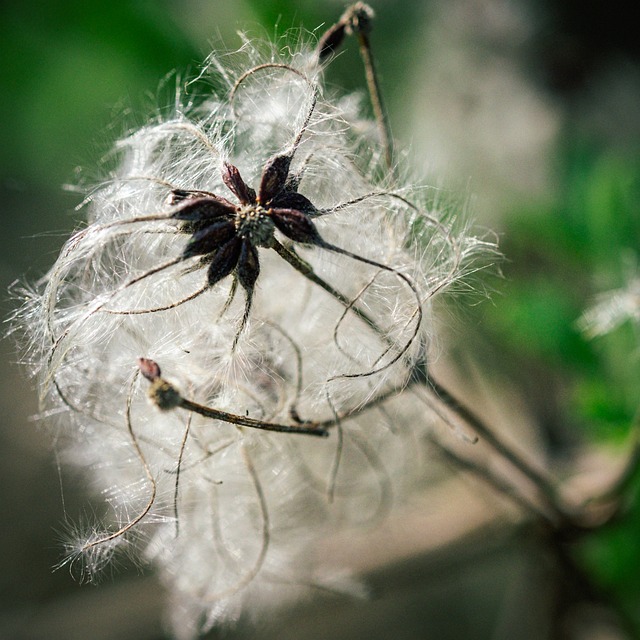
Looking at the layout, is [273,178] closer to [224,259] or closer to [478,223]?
[224,259]

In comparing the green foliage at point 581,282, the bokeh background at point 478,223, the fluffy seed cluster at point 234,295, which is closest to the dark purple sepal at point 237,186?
the fluffy seed cluster at point 234,295

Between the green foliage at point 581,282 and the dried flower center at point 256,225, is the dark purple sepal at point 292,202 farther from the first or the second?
the green foliage at point 581,282

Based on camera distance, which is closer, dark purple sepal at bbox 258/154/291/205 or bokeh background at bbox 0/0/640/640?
dark purple sepal at bbox 258/154/291/205

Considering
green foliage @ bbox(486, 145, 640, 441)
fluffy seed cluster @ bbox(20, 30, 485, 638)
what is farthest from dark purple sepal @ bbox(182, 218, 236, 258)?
green foliage @ bbox(486, 145, 640, 441)

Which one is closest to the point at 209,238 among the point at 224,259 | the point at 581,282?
the point at 224,259

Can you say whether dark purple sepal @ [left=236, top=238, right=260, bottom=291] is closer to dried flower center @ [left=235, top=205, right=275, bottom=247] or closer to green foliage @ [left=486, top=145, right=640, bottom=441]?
dried flower center @ [left=235, top=205, right=275, bottom=247]
